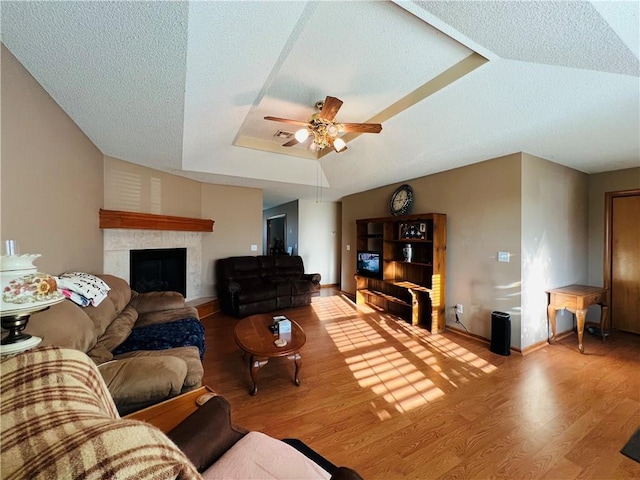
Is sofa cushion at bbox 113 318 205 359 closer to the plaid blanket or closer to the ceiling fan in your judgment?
the plaid blanket

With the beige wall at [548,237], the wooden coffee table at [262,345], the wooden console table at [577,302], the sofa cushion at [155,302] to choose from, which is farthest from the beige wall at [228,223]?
the wooden console table at [577,302]

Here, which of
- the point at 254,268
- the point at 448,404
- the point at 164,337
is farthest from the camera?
the point at 254,268

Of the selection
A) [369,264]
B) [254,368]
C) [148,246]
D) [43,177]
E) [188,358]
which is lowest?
[254,368]

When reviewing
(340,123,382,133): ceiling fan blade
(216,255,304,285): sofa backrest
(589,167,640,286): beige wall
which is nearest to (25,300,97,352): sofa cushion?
(340,123,382,133): ceiling fan blade

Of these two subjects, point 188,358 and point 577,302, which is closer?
point 188,358

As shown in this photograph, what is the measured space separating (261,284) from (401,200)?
9.14 feet

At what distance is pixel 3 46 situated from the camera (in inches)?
54.4

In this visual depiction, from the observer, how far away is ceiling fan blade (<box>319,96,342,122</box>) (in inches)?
82.0

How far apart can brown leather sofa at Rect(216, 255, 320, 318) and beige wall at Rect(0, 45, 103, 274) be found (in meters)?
1.96

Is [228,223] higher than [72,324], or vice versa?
[228,223]

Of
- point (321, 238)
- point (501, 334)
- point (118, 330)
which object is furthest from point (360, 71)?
point (321, 238)

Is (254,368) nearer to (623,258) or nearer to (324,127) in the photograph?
(324,127)

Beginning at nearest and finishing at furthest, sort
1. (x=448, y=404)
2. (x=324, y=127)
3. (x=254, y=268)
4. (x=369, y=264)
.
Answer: (x=448, y=404) → (x=324, y=127) → (x=369, y=264) → (x=254, y=268)

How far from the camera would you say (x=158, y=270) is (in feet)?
13.2
